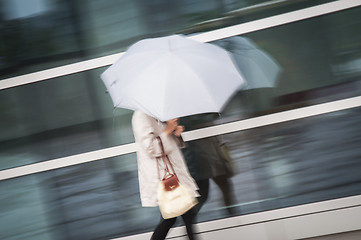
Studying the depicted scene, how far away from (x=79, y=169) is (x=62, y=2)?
1499mm

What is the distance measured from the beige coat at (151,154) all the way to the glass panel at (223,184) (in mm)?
705

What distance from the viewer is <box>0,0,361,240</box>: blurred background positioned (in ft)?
13.7

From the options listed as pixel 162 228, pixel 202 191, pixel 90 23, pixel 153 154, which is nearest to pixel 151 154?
pixel 153 154

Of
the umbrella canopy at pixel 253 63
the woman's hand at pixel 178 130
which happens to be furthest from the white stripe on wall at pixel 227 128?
the woman's hand at pixel 178 130

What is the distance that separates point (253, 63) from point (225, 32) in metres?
0.38

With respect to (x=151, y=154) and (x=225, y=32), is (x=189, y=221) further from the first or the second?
(x=225, y=32)

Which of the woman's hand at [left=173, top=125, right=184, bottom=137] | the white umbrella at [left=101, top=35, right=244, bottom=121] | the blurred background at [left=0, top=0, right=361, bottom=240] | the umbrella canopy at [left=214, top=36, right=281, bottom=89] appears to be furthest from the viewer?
the blurred background at [left=0, top=0, right=361, bottom=240]

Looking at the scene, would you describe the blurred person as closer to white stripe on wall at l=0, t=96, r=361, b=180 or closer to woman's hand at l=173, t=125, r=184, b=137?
white stripe on wall at l=0, t=96, r=361, b=180

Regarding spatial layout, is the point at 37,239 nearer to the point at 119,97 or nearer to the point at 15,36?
the point at 15,36

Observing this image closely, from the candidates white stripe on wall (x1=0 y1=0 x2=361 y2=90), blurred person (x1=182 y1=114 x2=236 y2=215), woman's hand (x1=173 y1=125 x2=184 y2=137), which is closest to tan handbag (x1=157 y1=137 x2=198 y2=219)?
woman's hand (x1=173 y1=125 x2=184 y2=137)

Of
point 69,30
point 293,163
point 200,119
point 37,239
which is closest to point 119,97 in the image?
point 200,119

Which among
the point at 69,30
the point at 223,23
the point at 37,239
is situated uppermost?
the point at 69,30

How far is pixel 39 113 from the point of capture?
4.42 m

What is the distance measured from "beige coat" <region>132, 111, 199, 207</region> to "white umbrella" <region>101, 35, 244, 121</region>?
0.32 m
